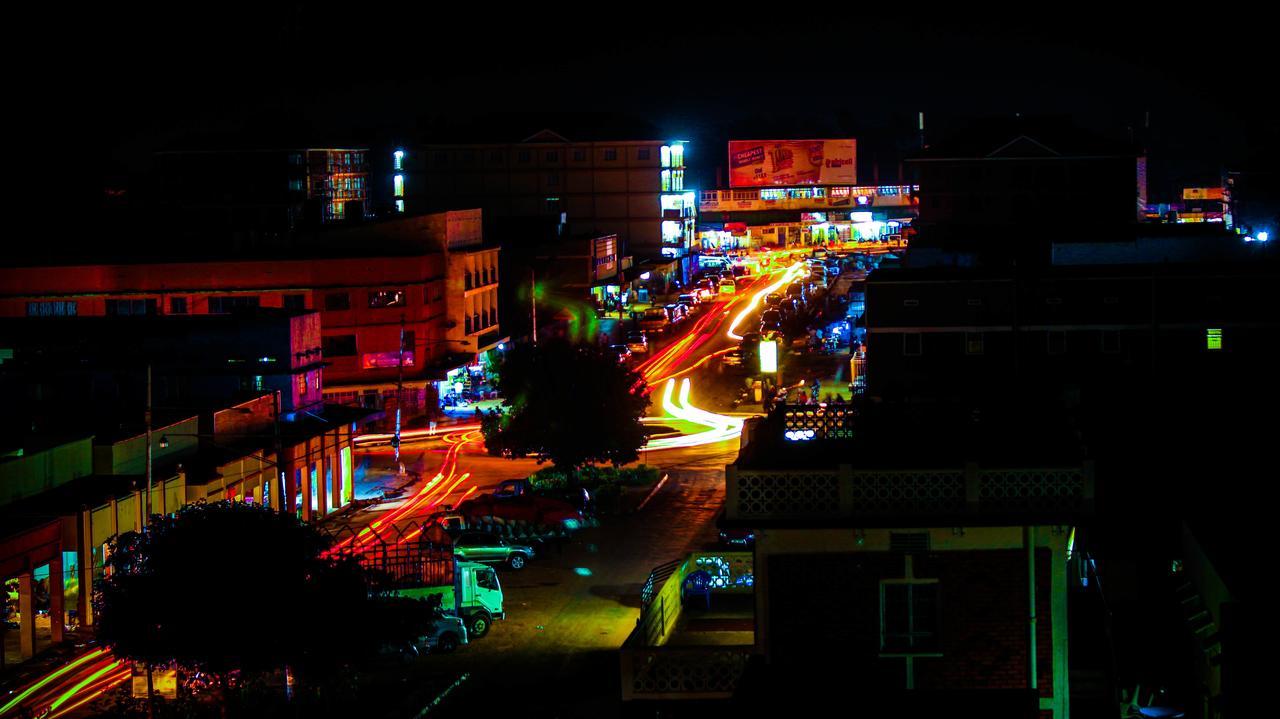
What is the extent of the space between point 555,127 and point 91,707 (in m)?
68.3

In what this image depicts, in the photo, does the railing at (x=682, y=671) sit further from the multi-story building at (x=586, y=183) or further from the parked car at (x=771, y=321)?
the multi-story building at (x=586, y=183)

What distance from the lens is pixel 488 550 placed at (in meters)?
25.0

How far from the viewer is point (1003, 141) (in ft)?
238

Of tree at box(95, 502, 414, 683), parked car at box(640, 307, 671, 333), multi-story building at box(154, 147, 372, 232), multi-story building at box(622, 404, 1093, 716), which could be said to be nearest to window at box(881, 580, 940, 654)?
multi-story building at box(622, 404, 1093, 716)

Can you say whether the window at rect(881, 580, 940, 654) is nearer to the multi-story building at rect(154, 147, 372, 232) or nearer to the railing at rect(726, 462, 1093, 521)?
the railing at rect(726, 462, 1093, 521)

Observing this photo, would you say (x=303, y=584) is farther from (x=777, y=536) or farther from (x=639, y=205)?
(x=639, y=205)

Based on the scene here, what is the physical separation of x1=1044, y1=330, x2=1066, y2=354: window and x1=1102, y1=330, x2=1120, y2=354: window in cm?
88

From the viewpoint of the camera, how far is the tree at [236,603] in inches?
591

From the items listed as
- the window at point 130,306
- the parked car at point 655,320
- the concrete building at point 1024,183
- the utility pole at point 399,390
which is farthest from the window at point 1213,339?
the concrete building at point 1024,183

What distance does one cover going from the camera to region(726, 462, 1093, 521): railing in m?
9.51

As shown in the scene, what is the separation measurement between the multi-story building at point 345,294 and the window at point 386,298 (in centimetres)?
3

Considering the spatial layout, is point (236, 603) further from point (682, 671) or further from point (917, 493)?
point (917, 493)

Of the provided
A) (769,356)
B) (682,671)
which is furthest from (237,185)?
(682,671)

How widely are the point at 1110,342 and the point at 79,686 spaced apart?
2530 cm
